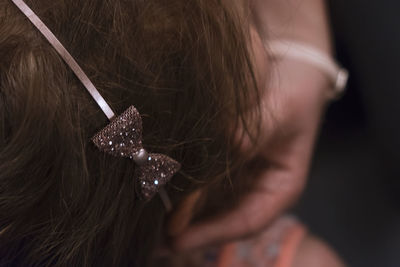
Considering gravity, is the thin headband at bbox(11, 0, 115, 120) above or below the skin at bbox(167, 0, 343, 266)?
above

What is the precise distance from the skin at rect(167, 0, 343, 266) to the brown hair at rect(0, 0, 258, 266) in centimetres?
15

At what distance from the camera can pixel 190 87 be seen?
484 mm

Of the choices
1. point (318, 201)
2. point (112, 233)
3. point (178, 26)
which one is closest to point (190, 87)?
point (178, 26)

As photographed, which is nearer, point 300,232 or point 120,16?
point 120,16

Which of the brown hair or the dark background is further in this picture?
the dark background

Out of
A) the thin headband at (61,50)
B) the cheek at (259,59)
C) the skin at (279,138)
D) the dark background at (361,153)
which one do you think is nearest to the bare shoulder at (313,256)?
the skin at (279,138)

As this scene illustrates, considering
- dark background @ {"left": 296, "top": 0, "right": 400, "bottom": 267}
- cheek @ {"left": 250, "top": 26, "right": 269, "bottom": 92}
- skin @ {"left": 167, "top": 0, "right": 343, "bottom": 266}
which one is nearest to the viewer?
cheek @ {"left": 250, "top": 26, "right": 269, "bottom": 92}

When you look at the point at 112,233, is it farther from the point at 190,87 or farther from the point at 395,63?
the point at 395,63

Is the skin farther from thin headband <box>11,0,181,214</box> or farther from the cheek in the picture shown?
thin headband <box>11,0,181,214</box>

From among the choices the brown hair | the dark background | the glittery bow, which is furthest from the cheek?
the dark background

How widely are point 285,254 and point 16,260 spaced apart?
474 millimetres

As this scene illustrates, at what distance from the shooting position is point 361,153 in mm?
1075

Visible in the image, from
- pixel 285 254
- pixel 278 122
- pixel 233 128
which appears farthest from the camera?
pixel 285 254

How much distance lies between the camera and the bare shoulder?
812mm
